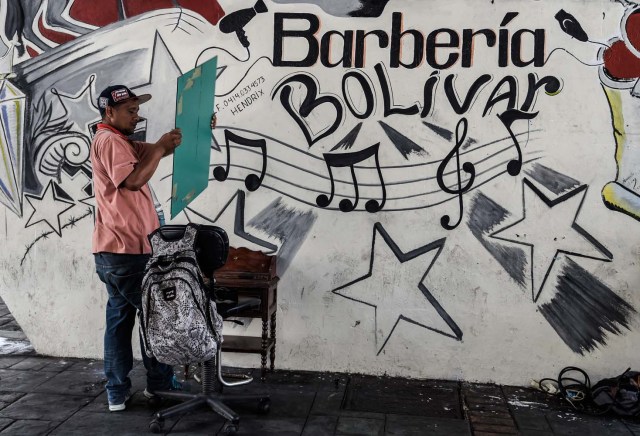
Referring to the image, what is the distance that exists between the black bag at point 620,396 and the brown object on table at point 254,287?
2.23 m

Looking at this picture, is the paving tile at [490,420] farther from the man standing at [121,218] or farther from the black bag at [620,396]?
the man standing at [121,218]

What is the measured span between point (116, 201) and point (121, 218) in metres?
0.11

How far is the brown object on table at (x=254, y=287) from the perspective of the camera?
5113 mm

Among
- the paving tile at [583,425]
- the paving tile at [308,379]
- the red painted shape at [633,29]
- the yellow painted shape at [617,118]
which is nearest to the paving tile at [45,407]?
the paving tile at [308,379]

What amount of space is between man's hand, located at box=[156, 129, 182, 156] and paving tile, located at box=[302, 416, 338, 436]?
193cm

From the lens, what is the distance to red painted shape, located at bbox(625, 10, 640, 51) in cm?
503

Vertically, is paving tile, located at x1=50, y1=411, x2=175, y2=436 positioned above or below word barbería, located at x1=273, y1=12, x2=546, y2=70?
below

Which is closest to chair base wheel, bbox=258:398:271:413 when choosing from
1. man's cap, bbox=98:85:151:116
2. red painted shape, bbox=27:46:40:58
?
man's cap, bbox=98:85:151:116

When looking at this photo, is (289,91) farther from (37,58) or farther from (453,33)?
(37,58)

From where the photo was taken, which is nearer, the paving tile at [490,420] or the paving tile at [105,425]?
the paving tile at [105,425]

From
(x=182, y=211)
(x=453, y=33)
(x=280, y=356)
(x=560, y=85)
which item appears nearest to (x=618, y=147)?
(x=560, y=85)

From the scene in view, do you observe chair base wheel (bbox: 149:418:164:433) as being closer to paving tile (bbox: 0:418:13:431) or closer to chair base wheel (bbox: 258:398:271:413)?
chair base wheel (bbox: 258:398:271:413)

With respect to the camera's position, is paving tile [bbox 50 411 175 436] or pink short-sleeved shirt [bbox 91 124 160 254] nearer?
paving tile [bbox 50 411 175 436]

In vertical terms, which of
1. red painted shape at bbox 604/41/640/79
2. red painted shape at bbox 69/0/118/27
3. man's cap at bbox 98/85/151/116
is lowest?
man's cap at bbox 98/85/151/116
